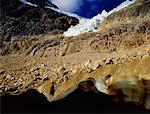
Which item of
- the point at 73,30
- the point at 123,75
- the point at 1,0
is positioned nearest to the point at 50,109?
the point at 123,75

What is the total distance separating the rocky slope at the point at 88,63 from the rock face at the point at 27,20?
7.46 feet

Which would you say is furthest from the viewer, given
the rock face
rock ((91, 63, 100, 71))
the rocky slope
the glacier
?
the rock face

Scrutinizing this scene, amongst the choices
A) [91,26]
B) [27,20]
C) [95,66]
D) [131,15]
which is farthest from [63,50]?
[27,20]

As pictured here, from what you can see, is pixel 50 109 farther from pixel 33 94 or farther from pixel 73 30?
pixel 73 30

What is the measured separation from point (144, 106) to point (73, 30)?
16.8m

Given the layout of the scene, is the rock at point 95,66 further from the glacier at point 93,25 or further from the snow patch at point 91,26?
the snow patch at point 91,26

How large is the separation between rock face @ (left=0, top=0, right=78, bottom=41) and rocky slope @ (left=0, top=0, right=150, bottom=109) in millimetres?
2273

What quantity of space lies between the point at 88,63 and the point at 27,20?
51.8ft

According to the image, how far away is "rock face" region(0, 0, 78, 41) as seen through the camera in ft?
106

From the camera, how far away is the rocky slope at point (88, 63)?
16703 mm

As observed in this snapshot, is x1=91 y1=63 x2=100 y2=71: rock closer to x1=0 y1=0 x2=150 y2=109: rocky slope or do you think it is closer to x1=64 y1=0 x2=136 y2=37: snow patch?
x1=0 y1=0 x2=150 y2=109: rocky slope

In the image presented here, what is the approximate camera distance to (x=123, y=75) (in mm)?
16516

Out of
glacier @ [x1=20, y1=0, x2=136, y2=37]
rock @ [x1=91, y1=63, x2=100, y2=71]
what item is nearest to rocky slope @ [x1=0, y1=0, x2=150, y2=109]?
rock @ [x1=91, y1=63, x2=100, y2=71]

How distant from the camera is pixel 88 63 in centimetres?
1959
